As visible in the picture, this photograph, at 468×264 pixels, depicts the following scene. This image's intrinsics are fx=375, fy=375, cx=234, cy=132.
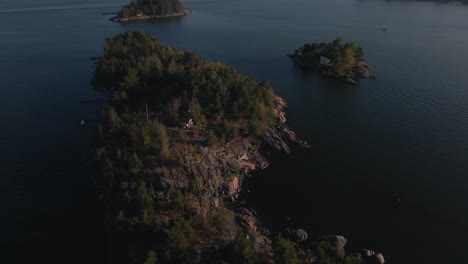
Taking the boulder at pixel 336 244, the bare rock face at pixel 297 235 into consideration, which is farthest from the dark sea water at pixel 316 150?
the boulder at pixel 336 244

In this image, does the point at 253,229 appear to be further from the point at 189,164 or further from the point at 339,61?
the point at 339,61

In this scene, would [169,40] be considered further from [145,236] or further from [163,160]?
[145,236]

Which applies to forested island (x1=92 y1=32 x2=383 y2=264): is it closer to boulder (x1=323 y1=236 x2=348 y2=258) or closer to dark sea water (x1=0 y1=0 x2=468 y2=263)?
boulder (x1=323 y1=236 x2=348 y2=258)

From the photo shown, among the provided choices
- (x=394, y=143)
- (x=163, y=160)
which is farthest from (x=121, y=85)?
(x=394, y=143)

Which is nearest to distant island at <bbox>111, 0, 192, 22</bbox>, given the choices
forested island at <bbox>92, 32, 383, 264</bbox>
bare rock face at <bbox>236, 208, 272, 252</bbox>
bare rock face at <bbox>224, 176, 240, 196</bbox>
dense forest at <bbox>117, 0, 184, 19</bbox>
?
dense forest at <bbox>117, 0, 184, 19</bbox>

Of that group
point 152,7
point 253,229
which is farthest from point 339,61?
point 152,7

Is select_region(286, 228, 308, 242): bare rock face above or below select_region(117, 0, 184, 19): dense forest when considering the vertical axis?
below

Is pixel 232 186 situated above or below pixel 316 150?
below
